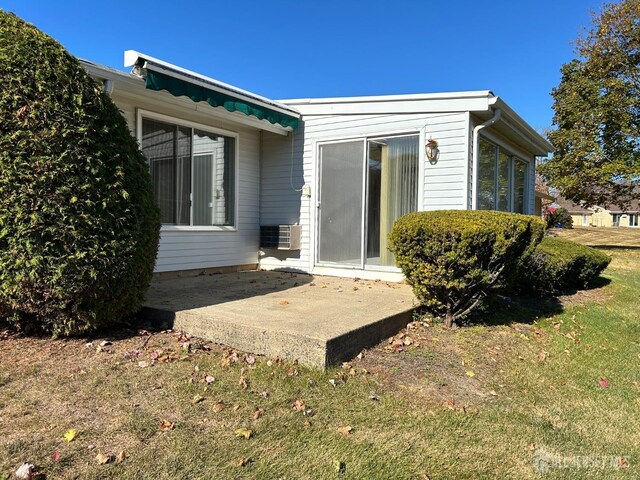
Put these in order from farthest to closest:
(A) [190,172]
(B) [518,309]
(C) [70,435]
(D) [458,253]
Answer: (A) [190,172]
(B) [518,309]
(D) [458,253]
(C) [70,435]

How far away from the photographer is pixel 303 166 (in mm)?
7379

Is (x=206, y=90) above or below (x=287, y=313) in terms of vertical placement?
above

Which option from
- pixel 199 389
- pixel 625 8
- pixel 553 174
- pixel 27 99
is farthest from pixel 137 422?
pixel 625 8

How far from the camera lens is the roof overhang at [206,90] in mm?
4926

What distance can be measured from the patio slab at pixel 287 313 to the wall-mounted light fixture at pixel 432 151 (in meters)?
1.93

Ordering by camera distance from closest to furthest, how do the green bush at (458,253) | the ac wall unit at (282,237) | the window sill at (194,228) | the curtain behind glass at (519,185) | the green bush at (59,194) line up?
the green bush at (59,194)
the green bush at (458,253)
the window sill at (194,228)
the ac wall unit at (282,237)
the curtain behind glass at (519,185)

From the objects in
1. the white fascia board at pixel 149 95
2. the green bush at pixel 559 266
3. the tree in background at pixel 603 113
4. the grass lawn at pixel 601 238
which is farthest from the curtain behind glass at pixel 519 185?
the grass lawn at pixel 601 238

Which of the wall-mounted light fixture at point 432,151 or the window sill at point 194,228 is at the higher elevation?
the wall-mounted light fixture at point 432,151

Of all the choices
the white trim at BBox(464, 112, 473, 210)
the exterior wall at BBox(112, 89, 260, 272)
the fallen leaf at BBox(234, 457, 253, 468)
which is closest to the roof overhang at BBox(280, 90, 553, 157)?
the white trim at BBox(464, 112, 473, 210)

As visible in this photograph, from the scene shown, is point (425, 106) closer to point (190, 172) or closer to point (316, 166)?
point (316, 166)

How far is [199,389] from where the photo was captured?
9.21 ft

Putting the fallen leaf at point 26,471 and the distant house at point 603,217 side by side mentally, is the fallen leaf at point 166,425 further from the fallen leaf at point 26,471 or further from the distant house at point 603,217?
the distant house at point 603,217

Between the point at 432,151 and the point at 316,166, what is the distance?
1993 mm

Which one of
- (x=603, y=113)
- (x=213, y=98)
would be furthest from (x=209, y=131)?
(x=603, y=113)
